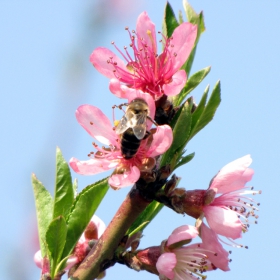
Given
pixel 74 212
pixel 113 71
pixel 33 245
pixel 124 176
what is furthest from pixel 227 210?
pixel 33 245

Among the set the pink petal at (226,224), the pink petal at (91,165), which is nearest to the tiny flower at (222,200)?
the pink petal at (226,224)

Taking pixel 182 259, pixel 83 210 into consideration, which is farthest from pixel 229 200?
pixel 83 210

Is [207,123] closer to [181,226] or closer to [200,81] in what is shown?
[200,81]

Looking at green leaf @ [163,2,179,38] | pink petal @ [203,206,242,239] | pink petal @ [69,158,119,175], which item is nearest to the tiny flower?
pink petal @ [203,206,242,239]

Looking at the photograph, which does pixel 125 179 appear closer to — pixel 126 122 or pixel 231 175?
pixel 126 122

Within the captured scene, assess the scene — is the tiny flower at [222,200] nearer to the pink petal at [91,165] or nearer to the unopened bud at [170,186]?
the unopened bud at [170,186]
